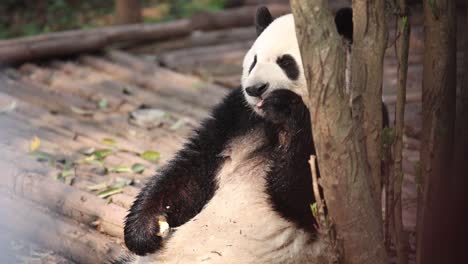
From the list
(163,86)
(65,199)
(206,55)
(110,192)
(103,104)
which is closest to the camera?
(65,199)

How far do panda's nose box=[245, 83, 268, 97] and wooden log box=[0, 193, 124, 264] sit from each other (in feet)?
4.03

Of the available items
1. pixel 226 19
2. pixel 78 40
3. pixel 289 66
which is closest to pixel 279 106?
pixel 289 66

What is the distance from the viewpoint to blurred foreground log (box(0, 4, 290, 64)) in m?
7.82

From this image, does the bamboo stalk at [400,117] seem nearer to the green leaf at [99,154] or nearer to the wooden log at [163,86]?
the green leaf at [99,154]

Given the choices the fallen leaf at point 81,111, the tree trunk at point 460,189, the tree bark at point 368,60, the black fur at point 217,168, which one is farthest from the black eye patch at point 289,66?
the fallen leaf at point 81,111

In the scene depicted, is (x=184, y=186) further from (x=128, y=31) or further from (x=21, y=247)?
(x=128, y=31)

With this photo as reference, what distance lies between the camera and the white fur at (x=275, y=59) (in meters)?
4.07

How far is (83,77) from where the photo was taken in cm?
757

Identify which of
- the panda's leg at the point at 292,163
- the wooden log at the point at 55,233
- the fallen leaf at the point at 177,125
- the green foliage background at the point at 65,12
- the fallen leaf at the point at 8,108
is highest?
the panda's leg at the point at 292,163

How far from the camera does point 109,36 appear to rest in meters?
8.20

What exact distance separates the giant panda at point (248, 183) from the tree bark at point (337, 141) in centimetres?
48

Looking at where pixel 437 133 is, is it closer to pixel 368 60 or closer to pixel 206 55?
pixel 368 60

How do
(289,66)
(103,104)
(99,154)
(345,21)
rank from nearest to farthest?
(345,21) → (289,66) → (99,154) → (103,104)

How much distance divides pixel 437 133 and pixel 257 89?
2.80ft
